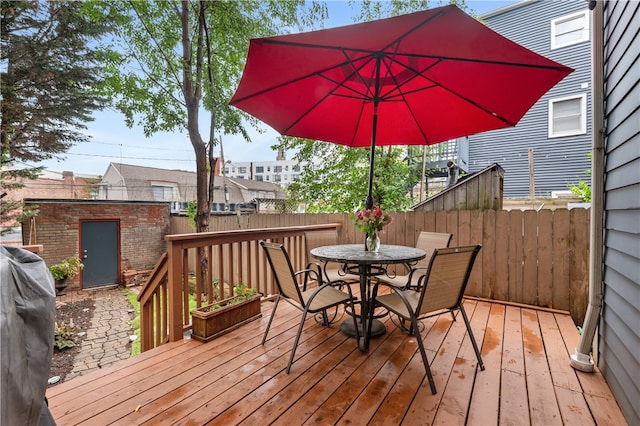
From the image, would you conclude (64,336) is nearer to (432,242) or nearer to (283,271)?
(283,271)

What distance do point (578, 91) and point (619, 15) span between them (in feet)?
24.3

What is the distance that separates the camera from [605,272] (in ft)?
6.61

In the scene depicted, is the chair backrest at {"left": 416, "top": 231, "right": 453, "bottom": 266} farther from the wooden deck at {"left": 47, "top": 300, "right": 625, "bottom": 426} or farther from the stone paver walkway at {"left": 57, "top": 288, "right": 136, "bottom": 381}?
the stone paver walkway at {"left": 57, "top": 288, "right": 136, "bottom": 381}

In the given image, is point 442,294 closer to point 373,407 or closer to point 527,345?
point 373,407

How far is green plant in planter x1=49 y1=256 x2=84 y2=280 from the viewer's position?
25.0 ft

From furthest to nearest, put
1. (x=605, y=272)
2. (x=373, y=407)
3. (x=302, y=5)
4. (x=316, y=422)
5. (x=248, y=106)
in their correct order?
(x=302, y=5)
(x=248, y=106)
(x=605, y=272)
(x=373, y=407)
(x=316, y=422)

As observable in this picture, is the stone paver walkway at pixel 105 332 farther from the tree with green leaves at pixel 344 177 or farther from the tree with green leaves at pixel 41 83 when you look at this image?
the tree with green leaves at pixel 344 177

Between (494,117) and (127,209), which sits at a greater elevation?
(494,117)

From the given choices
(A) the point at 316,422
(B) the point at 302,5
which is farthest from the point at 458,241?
(B) the point at 302,5

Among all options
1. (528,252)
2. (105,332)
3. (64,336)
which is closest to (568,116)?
(528,252)

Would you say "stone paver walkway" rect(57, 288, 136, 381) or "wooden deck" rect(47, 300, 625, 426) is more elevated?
"wooden deck" rect(47, 300, 625, 426)

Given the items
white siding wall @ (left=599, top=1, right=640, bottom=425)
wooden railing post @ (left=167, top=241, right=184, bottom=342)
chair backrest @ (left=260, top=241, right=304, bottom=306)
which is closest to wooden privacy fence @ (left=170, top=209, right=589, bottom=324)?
chair backrest @ (left=260, top=241, right=304, bottom=306)

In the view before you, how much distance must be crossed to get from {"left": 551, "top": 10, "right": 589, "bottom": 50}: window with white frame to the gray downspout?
24.1ft

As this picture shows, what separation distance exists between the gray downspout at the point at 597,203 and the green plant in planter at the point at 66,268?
1040 cm
